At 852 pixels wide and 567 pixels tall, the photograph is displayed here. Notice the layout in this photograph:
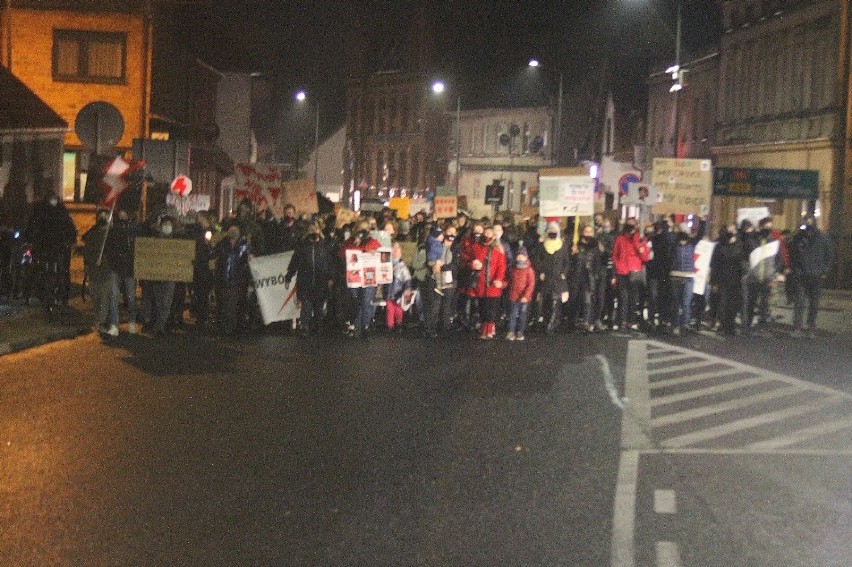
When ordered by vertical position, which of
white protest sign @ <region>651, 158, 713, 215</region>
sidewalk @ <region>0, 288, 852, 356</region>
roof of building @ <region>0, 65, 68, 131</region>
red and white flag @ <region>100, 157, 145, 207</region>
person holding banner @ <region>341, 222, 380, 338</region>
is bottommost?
sidewalk @ <region>0, 288, 852, 356</region>

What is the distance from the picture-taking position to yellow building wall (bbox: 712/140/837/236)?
46438mm

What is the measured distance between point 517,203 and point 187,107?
5278cm

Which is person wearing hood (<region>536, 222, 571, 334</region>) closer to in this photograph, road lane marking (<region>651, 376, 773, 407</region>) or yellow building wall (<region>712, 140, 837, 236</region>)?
road lane marking (<region>651, 376, 773, 407</region>)

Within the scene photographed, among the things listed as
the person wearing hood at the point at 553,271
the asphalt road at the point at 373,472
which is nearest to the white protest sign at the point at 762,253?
the person wearing hood at the point at 553,271


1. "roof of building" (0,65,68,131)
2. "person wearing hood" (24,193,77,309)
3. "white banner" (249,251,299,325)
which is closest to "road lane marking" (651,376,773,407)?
"white banner" (249,251,299,325)

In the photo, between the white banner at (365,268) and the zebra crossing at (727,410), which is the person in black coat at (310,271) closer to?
the white banner at (365,268)

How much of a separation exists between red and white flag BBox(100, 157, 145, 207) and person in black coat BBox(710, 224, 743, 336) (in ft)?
34.2

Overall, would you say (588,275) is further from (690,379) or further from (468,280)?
(690,379)

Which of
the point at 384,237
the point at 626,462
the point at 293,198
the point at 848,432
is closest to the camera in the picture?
the point at 626,462

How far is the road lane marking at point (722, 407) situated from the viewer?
13.5 m

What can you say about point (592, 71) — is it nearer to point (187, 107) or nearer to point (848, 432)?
point (187, 107)

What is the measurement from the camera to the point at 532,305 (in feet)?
81.7

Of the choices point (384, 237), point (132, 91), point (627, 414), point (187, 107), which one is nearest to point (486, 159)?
point (187, 107)

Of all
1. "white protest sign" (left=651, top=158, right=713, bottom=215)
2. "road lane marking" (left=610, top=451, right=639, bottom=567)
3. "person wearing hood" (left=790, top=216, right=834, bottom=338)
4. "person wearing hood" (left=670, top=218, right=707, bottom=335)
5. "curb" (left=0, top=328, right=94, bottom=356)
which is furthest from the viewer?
"white protest sign" (left=651, top=158, right=713, bottom=215)
